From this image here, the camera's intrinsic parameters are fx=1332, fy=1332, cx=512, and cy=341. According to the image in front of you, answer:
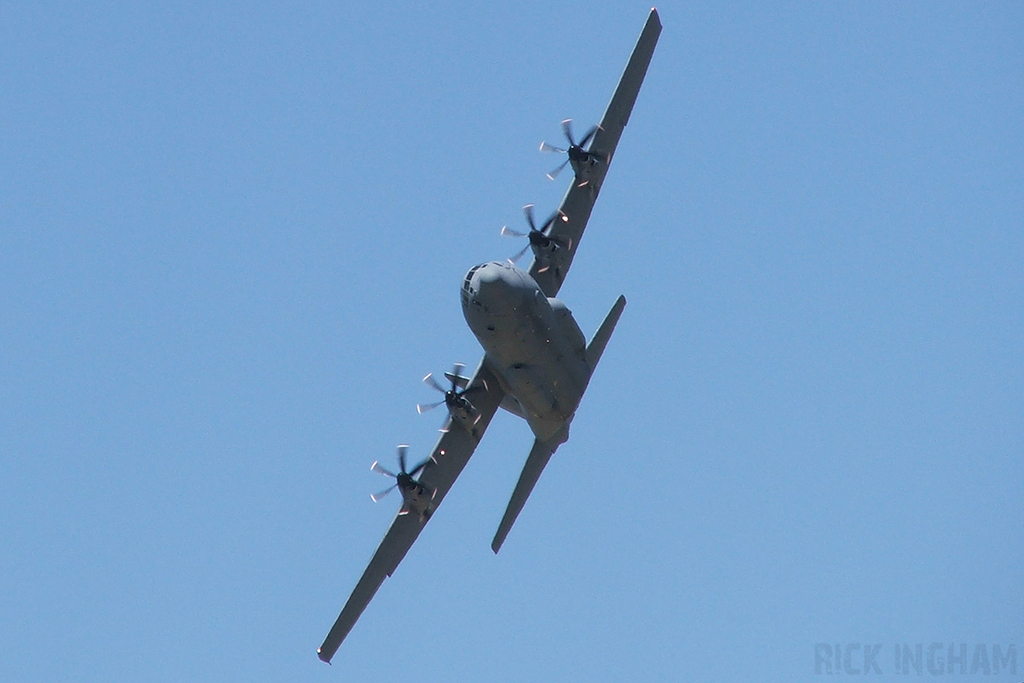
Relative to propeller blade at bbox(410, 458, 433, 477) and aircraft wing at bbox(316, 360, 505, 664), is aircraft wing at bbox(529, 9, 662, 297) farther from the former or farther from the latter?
propeller blade at bbox(410, 458, 433, 477)

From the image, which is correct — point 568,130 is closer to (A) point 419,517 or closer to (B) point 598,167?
(B) point 598,167

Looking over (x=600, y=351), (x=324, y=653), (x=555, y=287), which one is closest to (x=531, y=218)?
(x=555, y=287)

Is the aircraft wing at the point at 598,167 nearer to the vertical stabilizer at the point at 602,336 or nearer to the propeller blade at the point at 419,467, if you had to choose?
the vertical stabilizer at the point at 602,336

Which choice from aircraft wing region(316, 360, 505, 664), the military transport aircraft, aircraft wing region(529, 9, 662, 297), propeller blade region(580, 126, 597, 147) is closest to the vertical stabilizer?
the military transport aircraft

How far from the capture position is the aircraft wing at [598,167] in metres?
49.3

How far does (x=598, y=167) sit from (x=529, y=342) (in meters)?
9.50

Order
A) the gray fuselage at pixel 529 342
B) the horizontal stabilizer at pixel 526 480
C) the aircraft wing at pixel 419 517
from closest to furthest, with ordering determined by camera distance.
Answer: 1. the gray fuselage at pixel 529 342
2. the horizontal stabilizer at pixel 526 480
3. the aircraft wing at pixel 419 517

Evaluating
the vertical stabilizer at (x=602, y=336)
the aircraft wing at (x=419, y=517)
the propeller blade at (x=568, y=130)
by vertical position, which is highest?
the propeller blade at (x=568, y=130)

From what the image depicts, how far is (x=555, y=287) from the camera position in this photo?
49.2 metres

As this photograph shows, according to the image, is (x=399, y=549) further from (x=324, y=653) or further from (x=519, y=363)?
(x=519, y=363)

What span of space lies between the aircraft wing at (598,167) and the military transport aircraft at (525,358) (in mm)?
38

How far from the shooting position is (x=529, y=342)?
44438 millimetres

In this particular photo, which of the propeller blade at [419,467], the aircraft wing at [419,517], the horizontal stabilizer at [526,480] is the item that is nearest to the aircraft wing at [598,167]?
the aircraft wing at [419,517]

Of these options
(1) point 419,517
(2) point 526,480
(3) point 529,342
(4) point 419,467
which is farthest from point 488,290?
(1) point 419,517
